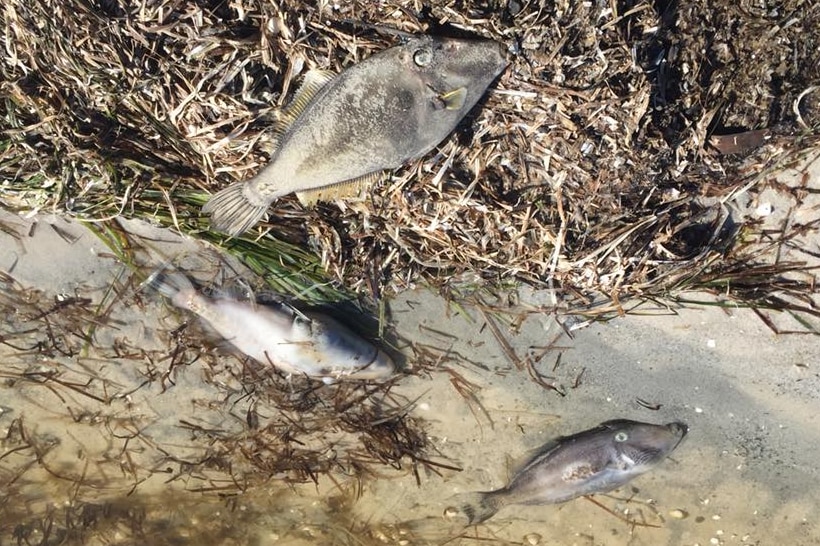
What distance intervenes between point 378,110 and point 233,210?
0.95 metres

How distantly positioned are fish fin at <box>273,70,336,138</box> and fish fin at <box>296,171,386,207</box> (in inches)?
13.2

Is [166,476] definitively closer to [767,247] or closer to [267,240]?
[267,240]

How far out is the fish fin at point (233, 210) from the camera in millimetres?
3379

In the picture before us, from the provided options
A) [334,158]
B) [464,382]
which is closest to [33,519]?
[464,382]

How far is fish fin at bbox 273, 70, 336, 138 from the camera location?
10.6 feet

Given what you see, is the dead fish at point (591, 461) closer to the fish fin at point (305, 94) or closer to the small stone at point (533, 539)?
the small stone at point (533, 539)

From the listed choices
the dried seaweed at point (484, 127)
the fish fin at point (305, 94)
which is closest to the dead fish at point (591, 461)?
the dried seaweed at point (484, 127)

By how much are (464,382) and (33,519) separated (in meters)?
3.48

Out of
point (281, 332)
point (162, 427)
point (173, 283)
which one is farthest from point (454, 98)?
point (162, 427)

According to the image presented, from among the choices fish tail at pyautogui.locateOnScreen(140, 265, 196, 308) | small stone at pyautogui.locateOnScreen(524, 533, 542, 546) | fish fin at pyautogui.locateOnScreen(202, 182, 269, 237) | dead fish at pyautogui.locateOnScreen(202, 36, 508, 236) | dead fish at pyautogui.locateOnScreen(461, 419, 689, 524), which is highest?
dead fish at pyautogui.locateOnScreen(202, 36, 508, 236)

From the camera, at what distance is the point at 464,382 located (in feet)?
14.0

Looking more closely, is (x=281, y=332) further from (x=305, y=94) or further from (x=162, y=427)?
(x=305, y=94)

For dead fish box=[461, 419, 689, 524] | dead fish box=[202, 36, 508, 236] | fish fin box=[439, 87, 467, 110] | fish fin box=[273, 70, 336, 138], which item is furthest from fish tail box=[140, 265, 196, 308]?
dead fish box=[461, 419, 689, 524]

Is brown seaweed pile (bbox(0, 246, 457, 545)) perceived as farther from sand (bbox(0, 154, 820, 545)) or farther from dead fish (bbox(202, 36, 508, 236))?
dead fish (bbox(202, 36, 508, 236))
